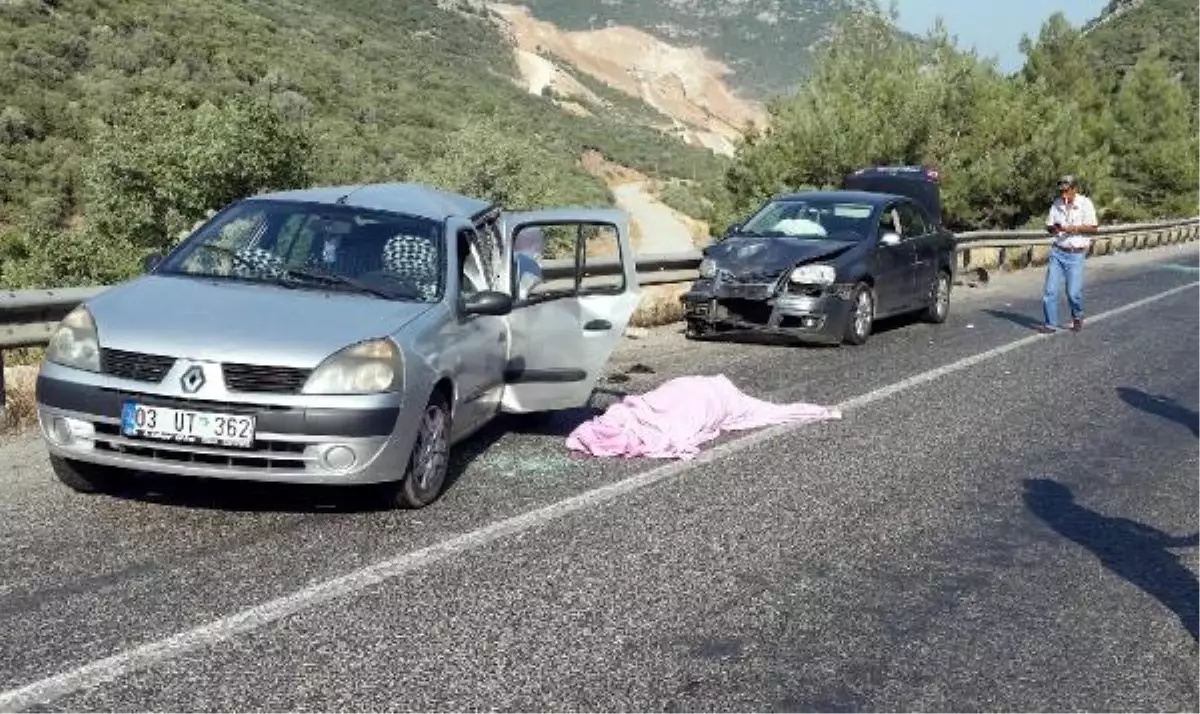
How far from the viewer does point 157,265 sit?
646cm

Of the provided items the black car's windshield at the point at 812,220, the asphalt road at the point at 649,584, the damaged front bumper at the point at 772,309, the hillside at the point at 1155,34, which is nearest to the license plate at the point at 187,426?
the asphalt road at the point at 649,584

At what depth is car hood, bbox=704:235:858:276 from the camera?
12609mm

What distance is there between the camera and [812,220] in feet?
45.0

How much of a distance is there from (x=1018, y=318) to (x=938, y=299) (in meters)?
1.76

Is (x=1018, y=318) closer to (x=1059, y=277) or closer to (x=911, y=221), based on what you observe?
(x=1059, y=277)

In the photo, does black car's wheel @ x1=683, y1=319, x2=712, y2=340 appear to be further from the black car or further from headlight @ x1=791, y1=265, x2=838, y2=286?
headlight @ x1=791, y1=265, x2=838, y2=286

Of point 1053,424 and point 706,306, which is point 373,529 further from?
point 706,306

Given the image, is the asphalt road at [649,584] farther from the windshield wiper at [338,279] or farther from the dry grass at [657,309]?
the dry grass at [657,309]

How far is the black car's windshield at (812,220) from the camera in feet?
44.2

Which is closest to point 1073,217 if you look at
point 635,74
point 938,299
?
point 938,299

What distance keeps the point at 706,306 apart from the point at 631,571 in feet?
25.1

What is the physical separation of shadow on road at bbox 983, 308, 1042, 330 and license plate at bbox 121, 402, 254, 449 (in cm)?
1212

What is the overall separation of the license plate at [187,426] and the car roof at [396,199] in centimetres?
199

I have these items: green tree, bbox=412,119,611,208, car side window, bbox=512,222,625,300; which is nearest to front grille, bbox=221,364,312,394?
car side window, bbox=512,222,625,300
